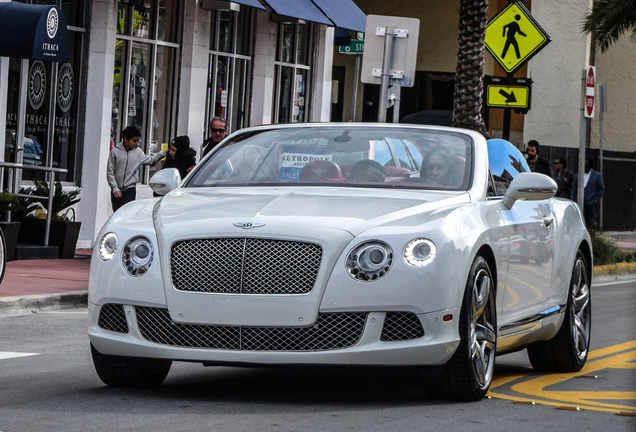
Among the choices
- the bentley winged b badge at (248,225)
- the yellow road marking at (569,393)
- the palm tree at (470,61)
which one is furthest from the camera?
the palm tree at (470,61)

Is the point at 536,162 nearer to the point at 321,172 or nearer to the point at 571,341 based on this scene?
the point at 571,341

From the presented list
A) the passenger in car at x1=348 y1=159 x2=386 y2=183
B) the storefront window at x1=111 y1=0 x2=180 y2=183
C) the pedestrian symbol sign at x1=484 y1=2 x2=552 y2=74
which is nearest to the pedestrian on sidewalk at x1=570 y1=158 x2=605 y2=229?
the pedestrian symbol sign at x1=484 y1=2 x2=552 y2=74

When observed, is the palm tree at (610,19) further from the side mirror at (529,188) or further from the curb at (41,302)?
the side mirror at (529,188)

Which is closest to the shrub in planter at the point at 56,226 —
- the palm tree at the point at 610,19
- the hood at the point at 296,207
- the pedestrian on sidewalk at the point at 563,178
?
the hood at the point at 296,207

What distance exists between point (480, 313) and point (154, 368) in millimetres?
1774

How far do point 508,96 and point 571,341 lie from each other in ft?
32.3

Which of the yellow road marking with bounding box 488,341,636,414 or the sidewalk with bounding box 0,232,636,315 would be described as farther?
the sidewalk with bounding box 0,232,636,315

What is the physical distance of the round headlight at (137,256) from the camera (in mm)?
6617

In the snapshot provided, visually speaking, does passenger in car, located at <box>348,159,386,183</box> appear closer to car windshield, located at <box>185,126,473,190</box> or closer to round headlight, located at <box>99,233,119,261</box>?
car windshield, located at <box>185,126,473,190</box>

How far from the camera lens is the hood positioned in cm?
652

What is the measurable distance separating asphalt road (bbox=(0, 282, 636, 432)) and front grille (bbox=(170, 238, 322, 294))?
1.98 ft

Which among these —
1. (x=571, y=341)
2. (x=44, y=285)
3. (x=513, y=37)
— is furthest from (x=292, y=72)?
(x=571, y=341)

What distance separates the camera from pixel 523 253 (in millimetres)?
7750

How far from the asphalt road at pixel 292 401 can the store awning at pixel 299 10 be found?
43.5 ft
